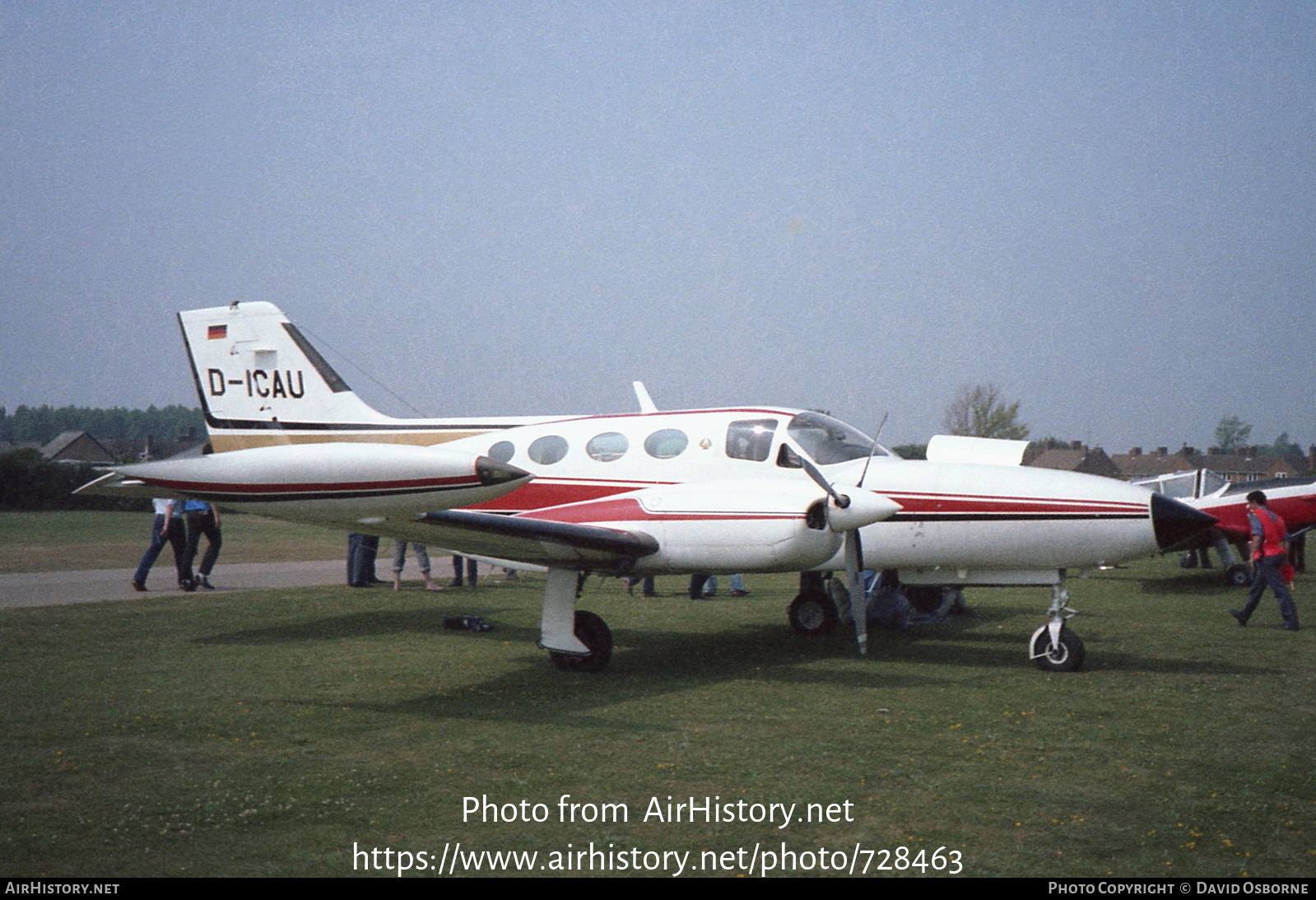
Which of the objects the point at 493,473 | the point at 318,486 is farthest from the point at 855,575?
the point at 318,486

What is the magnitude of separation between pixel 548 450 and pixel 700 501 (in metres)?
2.72

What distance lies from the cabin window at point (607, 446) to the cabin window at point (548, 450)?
1.05 feet

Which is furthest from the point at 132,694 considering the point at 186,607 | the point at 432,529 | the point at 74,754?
the point at 186,607

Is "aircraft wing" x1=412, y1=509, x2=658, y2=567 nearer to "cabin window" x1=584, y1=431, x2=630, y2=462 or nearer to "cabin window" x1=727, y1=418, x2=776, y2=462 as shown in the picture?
"cabin window" x1=584, y1=431, x2=630, y2=462

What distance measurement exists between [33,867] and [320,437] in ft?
28.1

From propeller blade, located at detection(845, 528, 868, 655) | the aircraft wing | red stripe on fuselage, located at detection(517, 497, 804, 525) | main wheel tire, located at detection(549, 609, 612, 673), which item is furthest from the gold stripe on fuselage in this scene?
propeller blade, located at detection(845, 528, 868, 655)

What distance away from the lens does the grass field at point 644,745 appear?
505 cm

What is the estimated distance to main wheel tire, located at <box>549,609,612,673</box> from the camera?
9.70 m

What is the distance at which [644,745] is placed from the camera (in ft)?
22.8

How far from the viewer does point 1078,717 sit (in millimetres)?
7766

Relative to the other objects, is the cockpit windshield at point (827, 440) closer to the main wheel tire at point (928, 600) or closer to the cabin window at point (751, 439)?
the cabin window at point (751, 439)

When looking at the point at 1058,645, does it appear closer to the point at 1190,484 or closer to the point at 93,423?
the point at 1190,484

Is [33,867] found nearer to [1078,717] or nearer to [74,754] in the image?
[74,754]

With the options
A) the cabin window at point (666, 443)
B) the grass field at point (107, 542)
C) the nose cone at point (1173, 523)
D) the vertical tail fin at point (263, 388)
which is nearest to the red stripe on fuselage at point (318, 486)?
the cabin window at point (666, 443)
